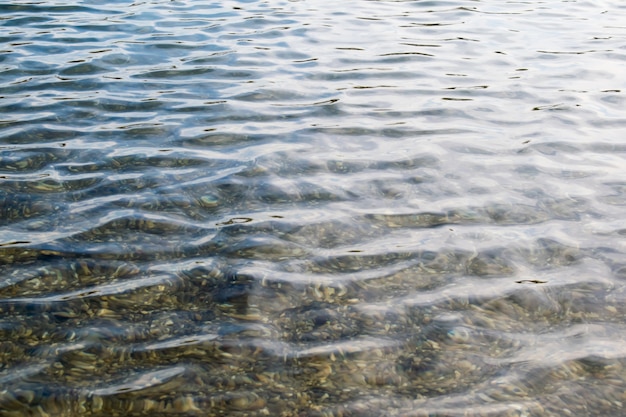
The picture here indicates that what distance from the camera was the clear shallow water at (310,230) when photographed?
11.3ft

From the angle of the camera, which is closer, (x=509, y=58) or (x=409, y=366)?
(x=409, y=366)

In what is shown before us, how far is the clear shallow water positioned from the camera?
346 centimetres

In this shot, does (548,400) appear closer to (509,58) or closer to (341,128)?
(341,128)

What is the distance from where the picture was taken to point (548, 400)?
3367mm

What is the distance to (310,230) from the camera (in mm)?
4793

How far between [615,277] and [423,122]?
2752 mm

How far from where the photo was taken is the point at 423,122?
6707 mm

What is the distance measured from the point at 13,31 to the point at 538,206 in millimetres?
7215

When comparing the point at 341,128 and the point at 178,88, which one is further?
the point at 178,88

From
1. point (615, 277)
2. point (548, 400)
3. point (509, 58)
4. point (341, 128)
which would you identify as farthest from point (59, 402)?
point (509, 58)

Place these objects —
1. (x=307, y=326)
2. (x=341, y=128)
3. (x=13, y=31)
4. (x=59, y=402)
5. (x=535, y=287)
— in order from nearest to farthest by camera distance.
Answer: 1. (x=59, y=402)
2. (x=307, y=326)
3. (x=535, y=287)
4. (x=341, y=128)
5. (x=13, y=31)

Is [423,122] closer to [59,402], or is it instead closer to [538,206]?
[538,206]

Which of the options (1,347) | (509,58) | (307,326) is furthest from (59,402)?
(509,58)

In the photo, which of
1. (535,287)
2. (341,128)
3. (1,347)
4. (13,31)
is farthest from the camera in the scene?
(13,31)
